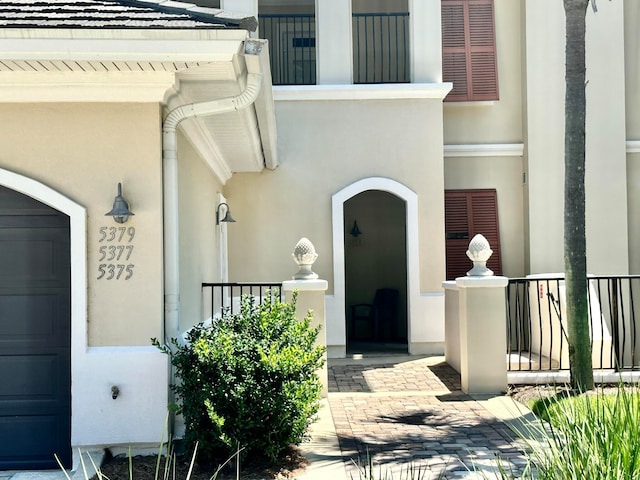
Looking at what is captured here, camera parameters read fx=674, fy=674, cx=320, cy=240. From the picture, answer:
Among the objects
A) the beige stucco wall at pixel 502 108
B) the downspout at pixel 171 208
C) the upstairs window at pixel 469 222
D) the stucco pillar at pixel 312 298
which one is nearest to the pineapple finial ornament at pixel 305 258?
the stucco pillar at pixel 312 298

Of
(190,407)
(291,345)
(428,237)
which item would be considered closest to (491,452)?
(291,345)

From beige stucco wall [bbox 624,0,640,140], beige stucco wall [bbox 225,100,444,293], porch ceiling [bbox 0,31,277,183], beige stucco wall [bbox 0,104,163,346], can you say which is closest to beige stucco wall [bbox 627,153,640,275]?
beige stucco wall [bbox 624,0,640,140]

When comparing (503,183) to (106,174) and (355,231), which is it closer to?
(355,231)

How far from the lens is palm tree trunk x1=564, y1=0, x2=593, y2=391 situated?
8367 mm

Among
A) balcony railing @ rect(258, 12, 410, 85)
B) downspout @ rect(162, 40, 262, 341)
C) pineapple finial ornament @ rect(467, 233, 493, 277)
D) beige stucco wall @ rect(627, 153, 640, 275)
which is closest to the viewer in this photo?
downspout @ rect(162, 40, 262, 341)

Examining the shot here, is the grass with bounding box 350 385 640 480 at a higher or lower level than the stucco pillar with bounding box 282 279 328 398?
lower

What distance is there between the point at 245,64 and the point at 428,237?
25.4 ft

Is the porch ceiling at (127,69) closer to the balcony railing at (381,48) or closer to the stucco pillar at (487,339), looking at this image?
the stucco pillar at (487,339)

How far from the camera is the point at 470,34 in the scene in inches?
566

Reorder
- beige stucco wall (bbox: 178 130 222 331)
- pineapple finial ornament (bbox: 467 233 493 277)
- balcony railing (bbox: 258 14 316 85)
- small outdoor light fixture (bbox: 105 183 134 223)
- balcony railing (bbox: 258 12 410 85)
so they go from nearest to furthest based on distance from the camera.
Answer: small outdoor light fixture (bbox: 105 183 134 223) → beige stucco wall (bbox: 178 130 222 331) → pineapple finial ornament (bbox: 467 233 493 277) → balcony railing (bbox: 258 12 410 85) → balcony railing (bbox: 258 14 316 85)

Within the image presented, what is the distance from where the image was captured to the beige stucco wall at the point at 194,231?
294 inches

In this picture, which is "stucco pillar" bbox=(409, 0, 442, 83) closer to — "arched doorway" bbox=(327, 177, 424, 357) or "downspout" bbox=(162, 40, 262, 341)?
"arched doorway" bbox=(327, 177, 424, 357)

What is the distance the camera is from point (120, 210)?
609 cm

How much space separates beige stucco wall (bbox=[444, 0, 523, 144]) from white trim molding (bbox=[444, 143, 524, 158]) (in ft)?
0.55
